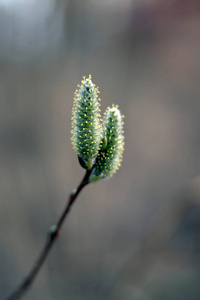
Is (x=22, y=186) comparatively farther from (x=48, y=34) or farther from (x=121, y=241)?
(x=48, y=34)

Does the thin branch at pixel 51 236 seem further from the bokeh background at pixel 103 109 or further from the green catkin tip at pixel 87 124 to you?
the bokeh background at pixel 103 109

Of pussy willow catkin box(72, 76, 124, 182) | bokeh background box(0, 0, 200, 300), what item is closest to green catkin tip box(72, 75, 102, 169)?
pussy willow catkin box(72, 76, 124, 182)

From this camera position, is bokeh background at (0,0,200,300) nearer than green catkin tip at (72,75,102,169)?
No

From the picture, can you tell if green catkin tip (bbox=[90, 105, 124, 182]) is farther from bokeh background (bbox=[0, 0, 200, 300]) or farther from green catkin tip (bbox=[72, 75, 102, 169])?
bokeh background (bbox=[0, 0, 200, 300])

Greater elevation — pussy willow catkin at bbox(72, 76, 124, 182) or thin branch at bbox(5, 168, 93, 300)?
pussy willow catkin at bbox(72, 76, 124, 182)

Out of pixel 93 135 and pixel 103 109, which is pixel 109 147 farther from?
pixel 103 109

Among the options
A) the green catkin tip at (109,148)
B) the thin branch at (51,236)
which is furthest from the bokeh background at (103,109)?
the green catkin tip at (109,148)

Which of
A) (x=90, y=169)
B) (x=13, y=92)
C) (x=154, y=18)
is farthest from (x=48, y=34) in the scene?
(x=90, y=169)
